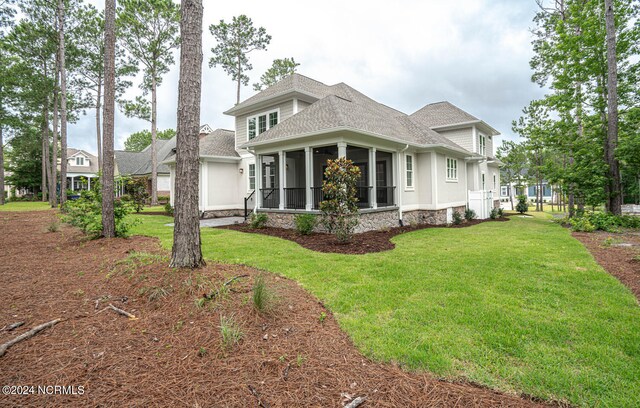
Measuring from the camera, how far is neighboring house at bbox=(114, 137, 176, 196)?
28062 mm

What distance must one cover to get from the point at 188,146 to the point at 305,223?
218 inches

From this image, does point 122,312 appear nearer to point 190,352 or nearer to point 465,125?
point 190,352

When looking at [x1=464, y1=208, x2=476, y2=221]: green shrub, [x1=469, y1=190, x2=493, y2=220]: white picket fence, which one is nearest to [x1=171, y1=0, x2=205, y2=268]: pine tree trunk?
[x1=464, y1=208, x2=476, y2=221]: green shrub

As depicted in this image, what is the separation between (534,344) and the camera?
286cm

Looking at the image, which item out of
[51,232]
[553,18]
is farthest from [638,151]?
[51,232]

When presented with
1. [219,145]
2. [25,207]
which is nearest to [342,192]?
[219,145]

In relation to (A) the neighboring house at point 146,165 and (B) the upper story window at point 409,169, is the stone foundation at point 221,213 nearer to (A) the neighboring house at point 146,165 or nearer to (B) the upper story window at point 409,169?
(B) the upper story window at point 409,169

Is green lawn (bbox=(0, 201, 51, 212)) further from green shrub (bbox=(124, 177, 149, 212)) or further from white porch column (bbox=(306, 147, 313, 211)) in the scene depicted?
white porch column (bbox=(306, 147, 313, 211))

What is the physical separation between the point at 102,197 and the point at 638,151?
691 inches

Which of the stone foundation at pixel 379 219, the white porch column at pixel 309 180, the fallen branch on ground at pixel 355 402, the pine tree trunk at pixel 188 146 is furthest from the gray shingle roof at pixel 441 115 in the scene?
the fallen branch on ground at pixel 355 402

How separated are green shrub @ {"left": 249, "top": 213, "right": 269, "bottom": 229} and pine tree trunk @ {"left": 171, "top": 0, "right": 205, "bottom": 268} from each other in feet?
21.9

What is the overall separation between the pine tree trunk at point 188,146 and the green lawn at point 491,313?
1652 millimetres

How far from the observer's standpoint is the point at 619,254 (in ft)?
21.5

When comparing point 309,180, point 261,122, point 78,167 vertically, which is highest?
point 78,167
